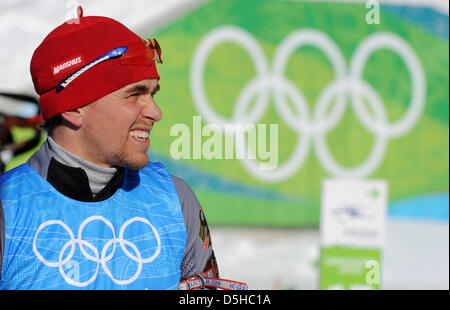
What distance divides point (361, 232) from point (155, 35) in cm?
258

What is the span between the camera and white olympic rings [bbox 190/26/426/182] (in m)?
5.50

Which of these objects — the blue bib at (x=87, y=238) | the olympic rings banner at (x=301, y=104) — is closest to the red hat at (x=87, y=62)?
the blue bib at (x=87, y=238)

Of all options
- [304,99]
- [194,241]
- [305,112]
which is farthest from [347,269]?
[194,241]

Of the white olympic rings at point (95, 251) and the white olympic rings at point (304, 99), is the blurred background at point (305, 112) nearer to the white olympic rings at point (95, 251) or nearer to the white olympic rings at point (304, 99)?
the white olympic rings at point (304, 99)

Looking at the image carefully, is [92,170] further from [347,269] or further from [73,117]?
[347,269]

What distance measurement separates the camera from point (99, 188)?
2.20m

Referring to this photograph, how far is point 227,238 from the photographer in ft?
18.0

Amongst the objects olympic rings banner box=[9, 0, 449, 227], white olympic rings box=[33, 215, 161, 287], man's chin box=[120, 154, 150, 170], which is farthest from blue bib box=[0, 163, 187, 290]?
olympic rings banner box=[9, 0, 449, 227]

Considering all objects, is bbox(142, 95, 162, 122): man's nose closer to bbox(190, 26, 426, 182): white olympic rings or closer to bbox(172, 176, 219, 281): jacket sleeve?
bbox(172, 176, 219, 281): jacket sleeve

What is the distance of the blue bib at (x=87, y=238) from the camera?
78.7 inches

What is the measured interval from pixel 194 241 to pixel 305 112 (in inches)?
140
